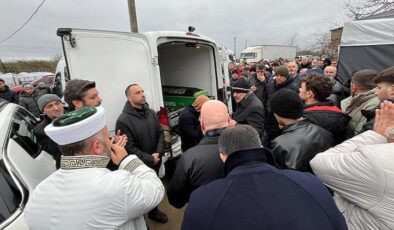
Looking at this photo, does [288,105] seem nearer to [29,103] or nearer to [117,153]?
[117,153]

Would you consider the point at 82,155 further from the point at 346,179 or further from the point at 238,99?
the point at 238,99

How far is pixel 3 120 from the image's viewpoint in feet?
7.38

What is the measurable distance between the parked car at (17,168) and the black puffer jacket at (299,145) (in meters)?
1.82

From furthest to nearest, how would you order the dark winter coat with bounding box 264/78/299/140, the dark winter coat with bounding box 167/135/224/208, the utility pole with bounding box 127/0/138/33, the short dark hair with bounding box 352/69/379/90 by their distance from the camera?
1. the utility pole with bounding box 127/0/138/33
2. the dark winter coat with bounding box 264/78/299/140
3. the short dark hair with bounding box 352/69/379/90
4. the dark winter coat with bounding box 167/135/224/208

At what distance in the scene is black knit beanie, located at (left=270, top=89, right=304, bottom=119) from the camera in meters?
2.13

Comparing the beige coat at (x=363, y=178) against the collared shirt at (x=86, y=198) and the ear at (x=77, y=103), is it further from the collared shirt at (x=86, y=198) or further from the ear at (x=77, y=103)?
the ear at (x=77, y=103)

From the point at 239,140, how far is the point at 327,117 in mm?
1477

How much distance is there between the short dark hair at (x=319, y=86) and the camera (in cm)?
253

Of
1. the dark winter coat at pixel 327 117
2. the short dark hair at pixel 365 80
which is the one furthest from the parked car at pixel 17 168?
the short dark hair at pixel 365 80

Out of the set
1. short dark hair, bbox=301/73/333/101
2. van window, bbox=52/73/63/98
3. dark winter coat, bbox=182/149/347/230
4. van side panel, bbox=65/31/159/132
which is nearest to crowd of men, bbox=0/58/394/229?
dark winter coat, bbox=182/149/347/230

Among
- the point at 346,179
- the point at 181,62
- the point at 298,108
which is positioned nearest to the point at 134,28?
the point at 181,62

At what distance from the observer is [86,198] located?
1.30m

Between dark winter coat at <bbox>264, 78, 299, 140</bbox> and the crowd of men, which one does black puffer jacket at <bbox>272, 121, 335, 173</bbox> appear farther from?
dark winter coat at <bbox>264, 78, 299, 140</bbox>

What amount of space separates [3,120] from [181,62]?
3885 millimetres
